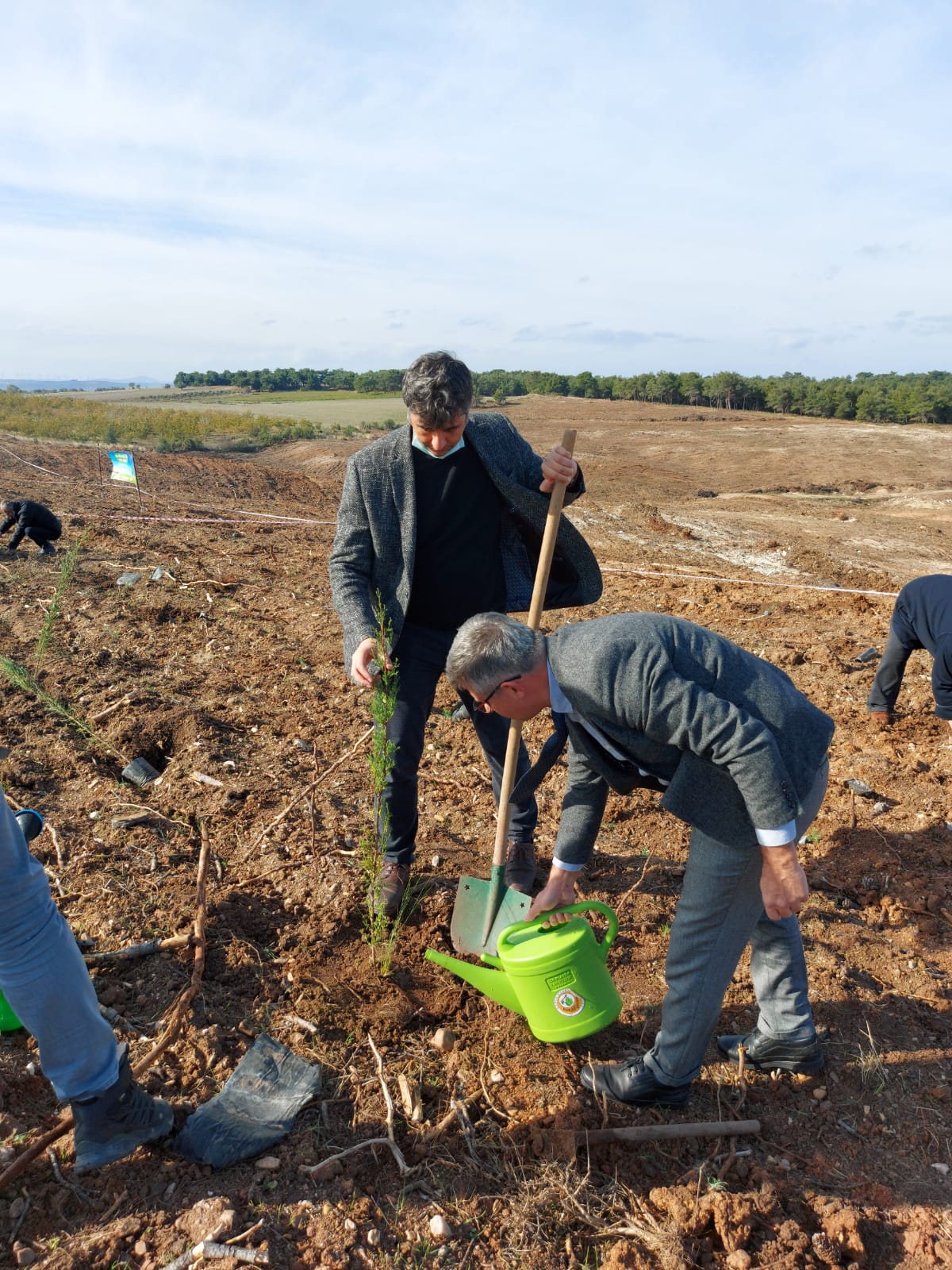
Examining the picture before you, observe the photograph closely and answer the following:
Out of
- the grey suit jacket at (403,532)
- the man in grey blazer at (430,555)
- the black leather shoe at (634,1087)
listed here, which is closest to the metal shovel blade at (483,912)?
the man in grey blazer at (430,555)

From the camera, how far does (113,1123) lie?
6.60 feet

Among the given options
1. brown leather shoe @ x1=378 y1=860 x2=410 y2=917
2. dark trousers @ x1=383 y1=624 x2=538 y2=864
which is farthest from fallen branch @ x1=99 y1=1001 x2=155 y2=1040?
dark trousers @ x1=383 y1=624 x2=538 y2=864

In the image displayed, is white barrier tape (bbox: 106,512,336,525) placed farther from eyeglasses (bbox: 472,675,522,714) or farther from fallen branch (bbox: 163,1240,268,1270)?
fallen branch (bbox: 163,1240,268,1270)

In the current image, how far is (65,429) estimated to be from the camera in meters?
24.9

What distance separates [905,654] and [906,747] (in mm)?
573

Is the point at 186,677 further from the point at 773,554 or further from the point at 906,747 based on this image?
the point at 773,554

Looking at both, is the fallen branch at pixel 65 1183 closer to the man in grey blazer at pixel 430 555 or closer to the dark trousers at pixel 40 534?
the man in grey blazer at pixel 430 555

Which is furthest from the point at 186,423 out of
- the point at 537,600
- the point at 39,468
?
the point at 537,600

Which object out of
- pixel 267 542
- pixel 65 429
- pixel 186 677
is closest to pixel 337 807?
pixel 186 677

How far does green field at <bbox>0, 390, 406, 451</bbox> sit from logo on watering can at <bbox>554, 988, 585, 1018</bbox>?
72.3 feet

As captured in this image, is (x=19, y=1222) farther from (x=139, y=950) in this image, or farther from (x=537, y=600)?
(x=537, y=600)

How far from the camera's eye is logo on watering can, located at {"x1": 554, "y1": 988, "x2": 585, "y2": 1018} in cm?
238

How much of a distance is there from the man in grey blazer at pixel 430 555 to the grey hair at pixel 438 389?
8cm

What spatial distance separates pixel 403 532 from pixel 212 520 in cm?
843
